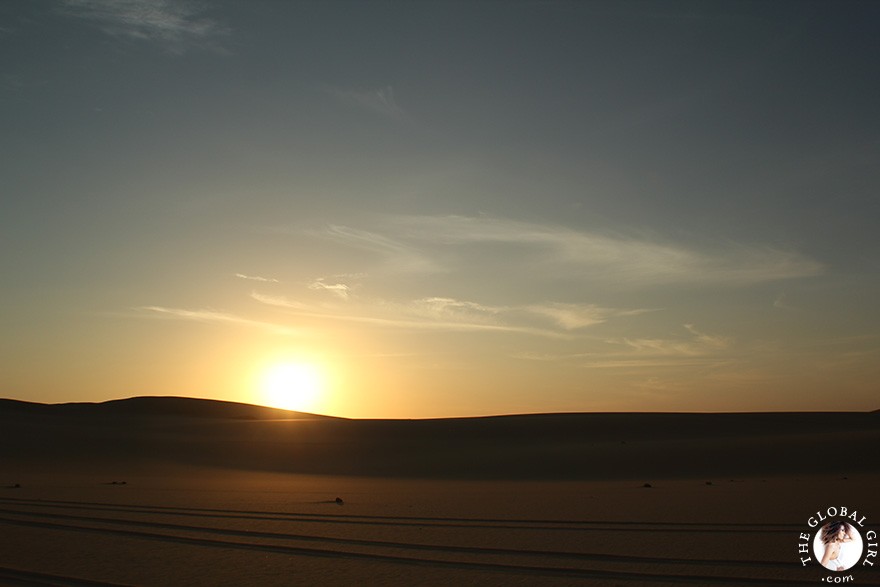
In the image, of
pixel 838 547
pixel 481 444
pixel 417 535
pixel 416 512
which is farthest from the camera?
pixel 481 444

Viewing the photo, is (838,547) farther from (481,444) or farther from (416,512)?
(481,444)

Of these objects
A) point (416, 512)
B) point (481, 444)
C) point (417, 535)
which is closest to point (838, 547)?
point (417, 535)

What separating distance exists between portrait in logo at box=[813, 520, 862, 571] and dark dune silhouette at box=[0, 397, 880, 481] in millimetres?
18877

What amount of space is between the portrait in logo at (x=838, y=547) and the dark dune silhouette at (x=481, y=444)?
61.9 ft

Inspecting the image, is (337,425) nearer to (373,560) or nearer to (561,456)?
(561,456)

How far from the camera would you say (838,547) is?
11852 millimetres

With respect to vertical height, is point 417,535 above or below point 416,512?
below

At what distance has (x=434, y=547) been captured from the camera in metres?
13.6

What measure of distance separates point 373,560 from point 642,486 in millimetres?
16013

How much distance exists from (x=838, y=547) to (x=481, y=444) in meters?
39.5

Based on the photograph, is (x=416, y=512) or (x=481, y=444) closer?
(x=416, y=512)

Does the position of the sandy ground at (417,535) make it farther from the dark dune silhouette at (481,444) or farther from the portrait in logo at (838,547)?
the dark dune silhouette at (481,444)

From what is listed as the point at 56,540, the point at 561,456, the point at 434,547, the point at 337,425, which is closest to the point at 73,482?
the point at 56,540

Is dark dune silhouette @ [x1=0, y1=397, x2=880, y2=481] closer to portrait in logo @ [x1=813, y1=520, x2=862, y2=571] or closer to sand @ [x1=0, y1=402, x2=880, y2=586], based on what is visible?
sand @ [x1=0, y1=402, x2=880, y2=586]
